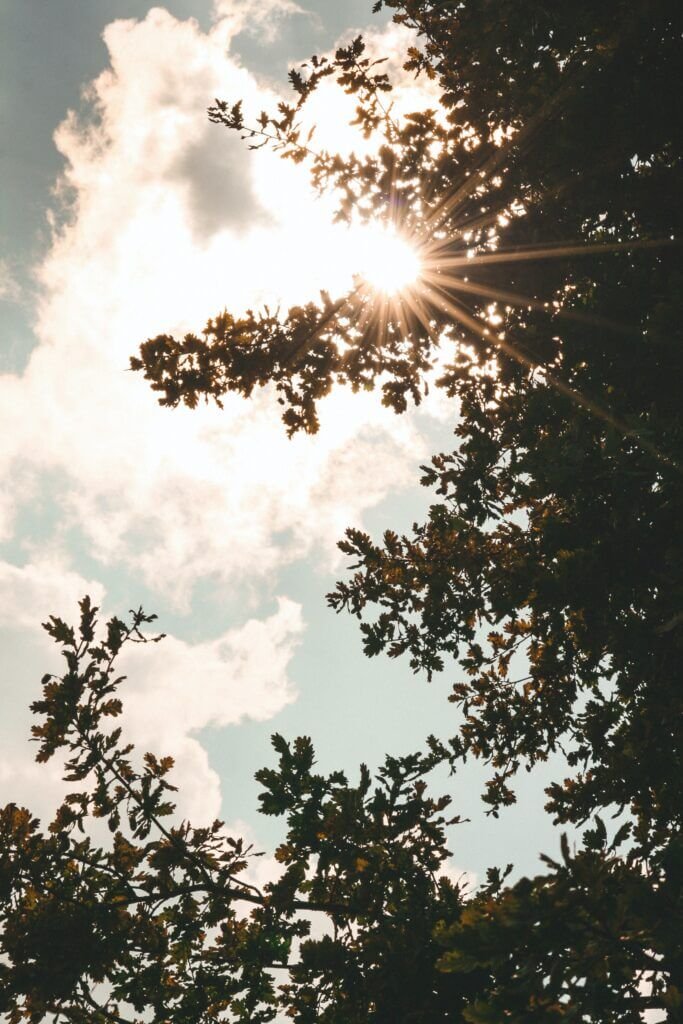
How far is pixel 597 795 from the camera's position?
4.96 metres

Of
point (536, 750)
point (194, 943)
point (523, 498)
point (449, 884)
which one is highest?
point (523, 498)

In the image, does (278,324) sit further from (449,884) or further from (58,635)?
(449,884)

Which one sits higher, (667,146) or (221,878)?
(667,146)

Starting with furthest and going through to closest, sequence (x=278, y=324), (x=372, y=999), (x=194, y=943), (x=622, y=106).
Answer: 1. (x=278, y=324)
2. (x=622, y=106)
3. (x=194, y=943)
4. (x=372, y=999)

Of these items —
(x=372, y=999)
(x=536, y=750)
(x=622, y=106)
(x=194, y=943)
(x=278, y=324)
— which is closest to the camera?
(x=372, y=999)

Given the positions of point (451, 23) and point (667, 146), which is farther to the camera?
point (451, 23)

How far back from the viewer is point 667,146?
7.27 m

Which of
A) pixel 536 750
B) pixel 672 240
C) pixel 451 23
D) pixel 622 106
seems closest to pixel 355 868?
pixel 536 750

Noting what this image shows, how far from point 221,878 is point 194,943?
77 centimetres

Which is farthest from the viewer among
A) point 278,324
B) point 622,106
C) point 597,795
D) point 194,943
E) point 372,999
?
point 278,324

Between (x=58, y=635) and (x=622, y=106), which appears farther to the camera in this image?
(x=622, y=106)

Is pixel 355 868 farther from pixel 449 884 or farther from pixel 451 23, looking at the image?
pixel 451 23

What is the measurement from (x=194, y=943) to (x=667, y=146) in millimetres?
9738

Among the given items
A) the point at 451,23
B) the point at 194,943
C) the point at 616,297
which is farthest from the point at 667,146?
the point at 194,943
